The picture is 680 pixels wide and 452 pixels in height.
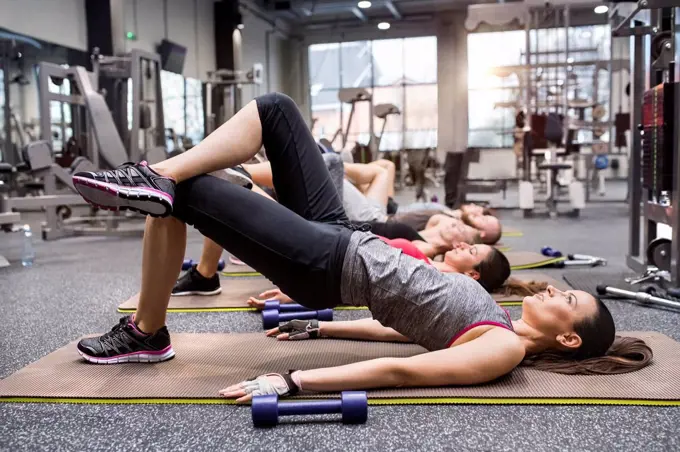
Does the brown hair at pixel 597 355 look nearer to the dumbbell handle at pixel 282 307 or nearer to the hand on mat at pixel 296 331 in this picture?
the hand on mat at pixel 296 331

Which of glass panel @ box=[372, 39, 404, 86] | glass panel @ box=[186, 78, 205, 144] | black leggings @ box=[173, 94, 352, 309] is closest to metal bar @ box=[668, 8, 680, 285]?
black leggings @ box=[173, 94, 352, 309]

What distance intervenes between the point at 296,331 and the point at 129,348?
54 cm

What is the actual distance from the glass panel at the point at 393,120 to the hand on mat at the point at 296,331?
11.7 metres

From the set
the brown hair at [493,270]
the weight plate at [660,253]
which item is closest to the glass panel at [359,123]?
the weight plate at [660,253]

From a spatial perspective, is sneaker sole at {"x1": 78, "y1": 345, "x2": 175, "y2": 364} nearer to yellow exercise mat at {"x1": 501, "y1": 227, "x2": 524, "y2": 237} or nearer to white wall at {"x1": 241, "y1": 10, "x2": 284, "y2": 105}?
yellow exercise mat at {"x1": 501, "y1": 227, "x2": 524, "y2": 237}

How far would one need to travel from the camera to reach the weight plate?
2906mm

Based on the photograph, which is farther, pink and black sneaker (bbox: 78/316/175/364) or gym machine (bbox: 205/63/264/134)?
gym machine (bbox: 205/63/264/134)

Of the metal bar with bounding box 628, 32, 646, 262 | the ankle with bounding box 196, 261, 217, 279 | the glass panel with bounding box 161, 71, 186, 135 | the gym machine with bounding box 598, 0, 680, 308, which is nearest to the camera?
the gym machine with bounding box 598, 0, 680, 308

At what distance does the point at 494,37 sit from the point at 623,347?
12.4m

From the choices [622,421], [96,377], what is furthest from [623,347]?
[96,377]

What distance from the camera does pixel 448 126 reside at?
529 inches

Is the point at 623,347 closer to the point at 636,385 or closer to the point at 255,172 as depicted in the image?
the point at 636,385

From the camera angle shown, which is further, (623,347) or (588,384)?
(623,347)

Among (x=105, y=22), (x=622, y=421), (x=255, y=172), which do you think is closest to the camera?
(x=622, y=421)
